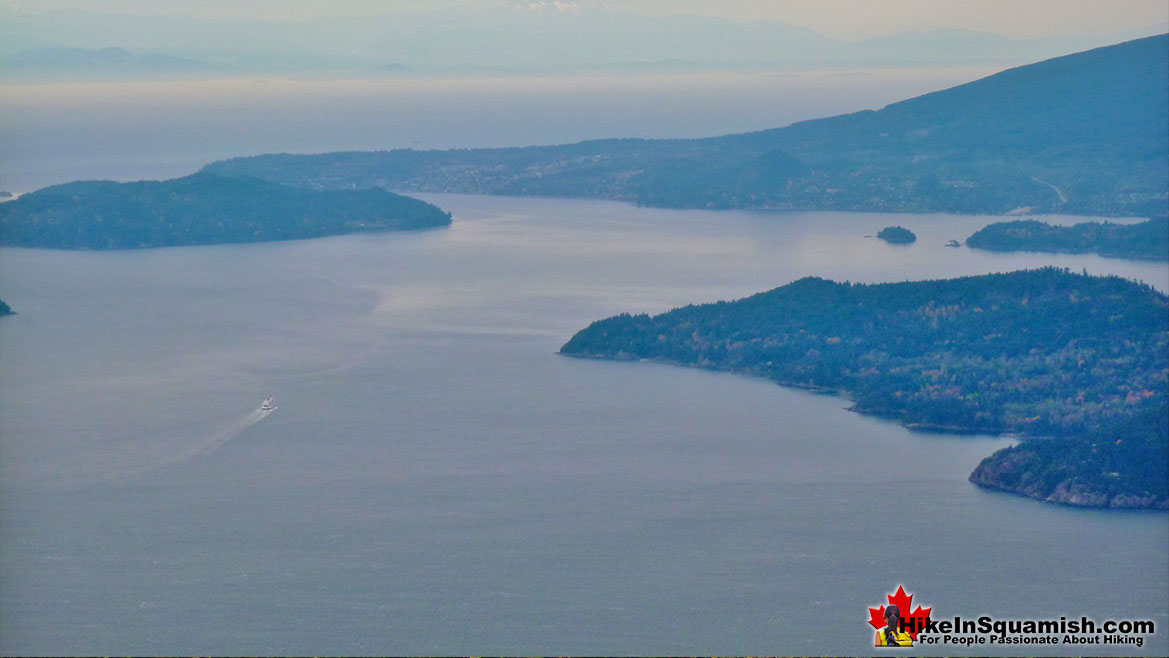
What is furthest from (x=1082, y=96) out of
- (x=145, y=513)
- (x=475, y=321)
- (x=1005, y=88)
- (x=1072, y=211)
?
(x=145, y=513)

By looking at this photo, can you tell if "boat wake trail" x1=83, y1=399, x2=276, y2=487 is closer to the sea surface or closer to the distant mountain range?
the sea surface

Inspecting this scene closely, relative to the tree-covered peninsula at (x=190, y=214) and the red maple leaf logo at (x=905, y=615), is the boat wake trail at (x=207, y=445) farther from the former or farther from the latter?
the tree-covered peninsula at (x=190, y=214)

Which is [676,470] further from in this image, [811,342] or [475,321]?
[475,321]

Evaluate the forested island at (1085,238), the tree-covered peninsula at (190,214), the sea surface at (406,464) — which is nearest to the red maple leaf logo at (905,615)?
the sea surface at (406,464)

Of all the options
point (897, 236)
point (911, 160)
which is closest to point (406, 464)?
point (897, 236)

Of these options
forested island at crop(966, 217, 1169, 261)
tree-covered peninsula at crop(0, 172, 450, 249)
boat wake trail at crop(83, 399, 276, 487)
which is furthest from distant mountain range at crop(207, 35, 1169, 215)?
boat wake trail at crop(83, 399, 276, 487)
